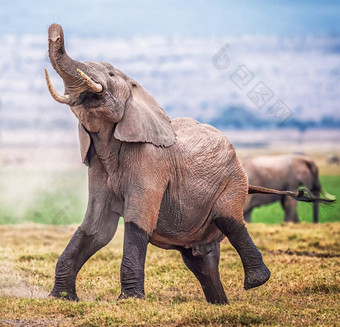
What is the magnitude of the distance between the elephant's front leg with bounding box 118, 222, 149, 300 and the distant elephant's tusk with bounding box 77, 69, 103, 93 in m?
1.31

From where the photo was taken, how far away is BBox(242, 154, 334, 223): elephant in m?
19.5

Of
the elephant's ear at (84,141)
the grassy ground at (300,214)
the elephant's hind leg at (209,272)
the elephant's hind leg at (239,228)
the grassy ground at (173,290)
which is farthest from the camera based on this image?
the grassy ground at (300,214)

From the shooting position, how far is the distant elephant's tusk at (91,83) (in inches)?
289

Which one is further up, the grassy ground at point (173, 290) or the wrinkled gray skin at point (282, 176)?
the wrinkled gray skin at point (282, 176)

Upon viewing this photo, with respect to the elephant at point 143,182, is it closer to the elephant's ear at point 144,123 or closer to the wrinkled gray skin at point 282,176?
the elephant's ear at point 144,123

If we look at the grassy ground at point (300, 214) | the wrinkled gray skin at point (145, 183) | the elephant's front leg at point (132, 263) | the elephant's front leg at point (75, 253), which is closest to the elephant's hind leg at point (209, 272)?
the wrinkled gray skin at point (145, 183)

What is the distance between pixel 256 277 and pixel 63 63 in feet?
9.92

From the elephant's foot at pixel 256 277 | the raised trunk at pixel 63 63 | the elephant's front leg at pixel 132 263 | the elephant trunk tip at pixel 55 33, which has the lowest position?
the elephant's foot at pixel 256 277

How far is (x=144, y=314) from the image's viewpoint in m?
7.00

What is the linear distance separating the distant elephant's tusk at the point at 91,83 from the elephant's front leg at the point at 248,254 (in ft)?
6.39

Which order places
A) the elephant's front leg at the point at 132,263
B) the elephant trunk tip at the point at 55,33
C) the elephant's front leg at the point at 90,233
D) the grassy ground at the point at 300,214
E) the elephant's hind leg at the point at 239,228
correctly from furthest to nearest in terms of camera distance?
the grassy ground at the point at 300,214, the elephant's hind leg at the point at 239,228, the elephant's front leg at the point at 90,233, the elephant's front leg at the point at 132,263, the elephant trunk tip at the point at 55,33

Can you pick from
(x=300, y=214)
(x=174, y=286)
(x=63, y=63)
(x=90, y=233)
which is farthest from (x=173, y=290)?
(x=300, y=214)

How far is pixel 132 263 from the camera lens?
7.61m

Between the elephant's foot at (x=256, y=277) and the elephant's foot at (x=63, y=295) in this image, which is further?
the elephant's foot at (x=256, y=277)
